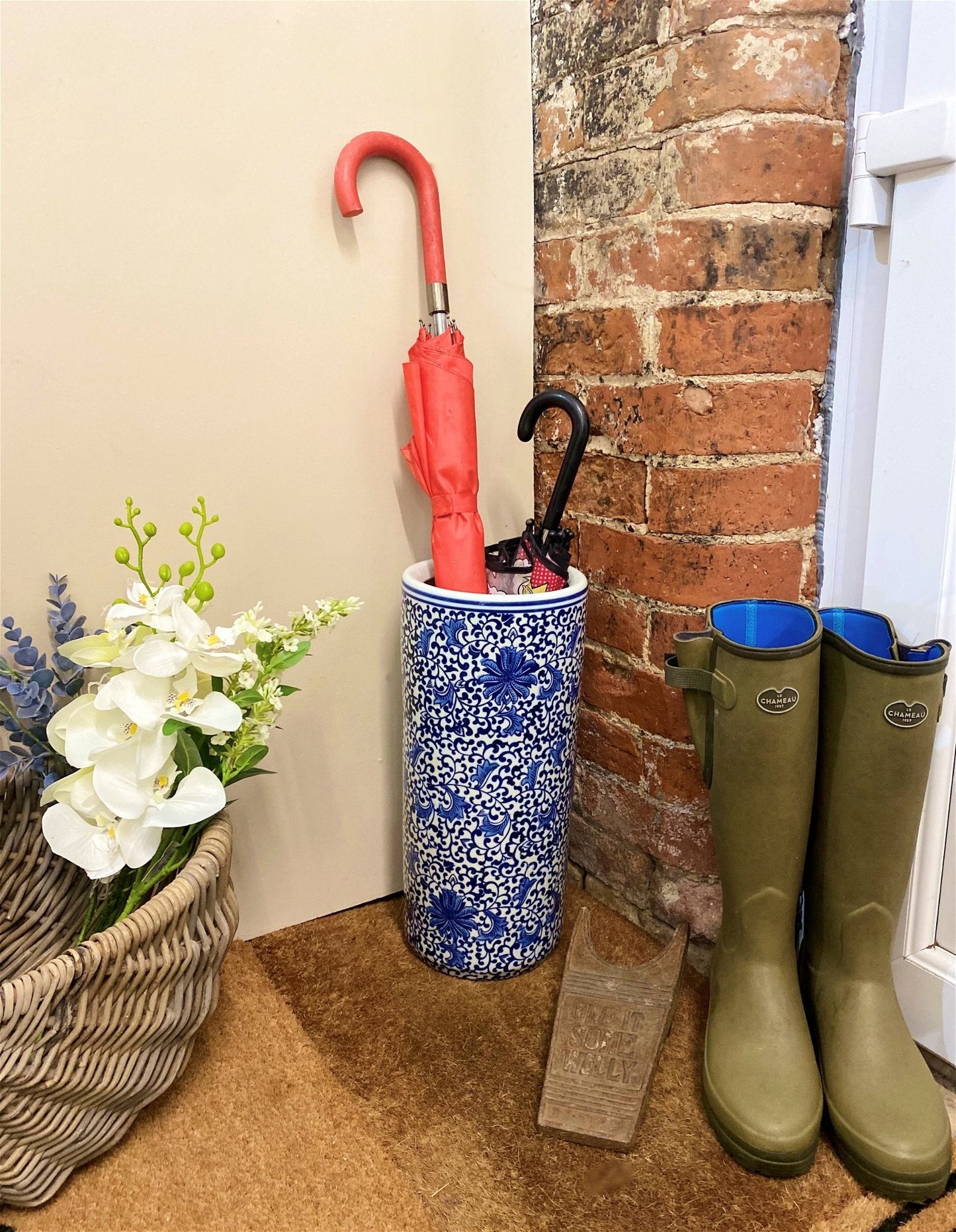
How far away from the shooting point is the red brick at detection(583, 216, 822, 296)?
0.96 m

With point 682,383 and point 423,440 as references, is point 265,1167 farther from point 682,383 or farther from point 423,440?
point 682,383

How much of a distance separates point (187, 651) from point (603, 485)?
55 centimetres

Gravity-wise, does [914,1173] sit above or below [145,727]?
below

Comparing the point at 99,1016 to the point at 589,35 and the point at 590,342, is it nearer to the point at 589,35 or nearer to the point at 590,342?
the point at 590,342

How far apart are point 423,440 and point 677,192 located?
385 mm

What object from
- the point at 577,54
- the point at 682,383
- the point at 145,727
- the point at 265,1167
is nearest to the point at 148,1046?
the point at 265,1167

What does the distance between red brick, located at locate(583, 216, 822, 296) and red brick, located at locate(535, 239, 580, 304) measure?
14cm

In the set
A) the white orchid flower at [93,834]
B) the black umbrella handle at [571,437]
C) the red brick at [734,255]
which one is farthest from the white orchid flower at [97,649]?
the red brick at [734,255]

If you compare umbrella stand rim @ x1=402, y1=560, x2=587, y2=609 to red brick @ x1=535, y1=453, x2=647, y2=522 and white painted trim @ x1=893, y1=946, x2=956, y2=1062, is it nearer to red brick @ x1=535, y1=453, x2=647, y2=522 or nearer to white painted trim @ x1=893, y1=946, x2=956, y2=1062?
red brick @ x1=535, y1=453, x2=647, y2=522

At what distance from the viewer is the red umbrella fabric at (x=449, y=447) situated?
3.47 ft

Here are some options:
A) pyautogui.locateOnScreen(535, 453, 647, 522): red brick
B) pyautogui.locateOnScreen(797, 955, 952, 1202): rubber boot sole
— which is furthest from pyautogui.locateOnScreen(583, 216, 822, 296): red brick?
pyautogui.locateOnScreen(797, 955, 952, 1202): rubber boot sole

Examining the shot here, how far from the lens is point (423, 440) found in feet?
3.53

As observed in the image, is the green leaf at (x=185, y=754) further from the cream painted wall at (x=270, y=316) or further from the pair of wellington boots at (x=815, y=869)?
the pair of wellington boots at (x=815, y=869)

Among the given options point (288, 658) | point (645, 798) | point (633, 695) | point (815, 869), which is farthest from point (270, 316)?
point (815, 869)
